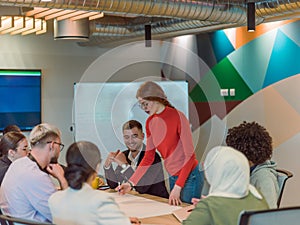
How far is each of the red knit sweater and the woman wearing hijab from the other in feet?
3.47

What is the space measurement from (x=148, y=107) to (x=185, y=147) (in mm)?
477

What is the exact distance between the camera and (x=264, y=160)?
2725mm

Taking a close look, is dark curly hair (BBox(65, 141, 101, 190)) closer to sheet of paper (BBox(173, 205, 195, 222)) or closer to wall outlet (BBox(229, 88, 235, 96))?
sheet of paper (BBox(173, 205, 195, 222))

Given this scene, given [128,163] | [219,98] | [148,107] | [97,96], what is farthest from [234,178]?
[97,96]

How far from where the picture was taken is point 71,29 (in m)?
5.97

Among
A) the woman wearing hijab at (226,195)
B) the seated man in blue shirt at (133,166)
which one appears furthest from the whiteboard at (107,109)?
the woman wearing hijab at (226,195)

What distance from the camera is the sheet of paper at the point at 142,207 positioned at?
2904 mm

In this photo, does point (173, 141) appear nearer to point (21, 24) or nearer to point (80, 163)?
point (80, 163)

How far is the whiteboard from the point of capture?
7234mm

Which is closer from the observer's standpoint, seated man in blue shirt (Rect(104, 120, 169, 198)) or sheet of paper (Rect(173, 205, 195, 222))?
sheet of paper (Rect(173, 205, 195, 222))

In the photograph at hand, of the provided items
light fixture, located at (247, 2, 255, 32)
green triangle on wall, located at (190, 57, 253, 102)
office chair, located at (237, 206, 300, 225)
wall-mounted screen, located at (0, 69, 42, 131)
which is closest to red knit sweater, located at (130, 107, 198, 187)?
office chair, located at (237, 206, 300, 225)

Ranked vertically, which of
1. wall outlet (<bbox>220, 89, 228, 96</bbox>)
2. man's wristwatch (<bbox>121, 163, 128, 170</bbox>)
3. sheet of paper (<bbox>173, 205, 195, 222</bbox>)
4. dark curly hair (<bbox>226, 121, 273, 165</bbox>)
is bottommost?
sheet of paper (<bbox>173, 205, 195, 222</bbox>)

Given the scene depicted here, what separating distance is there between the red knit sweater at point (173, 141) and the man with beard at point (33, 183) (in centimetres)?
95

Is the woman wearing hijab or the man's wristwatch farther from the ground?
the woman wearing hijab
